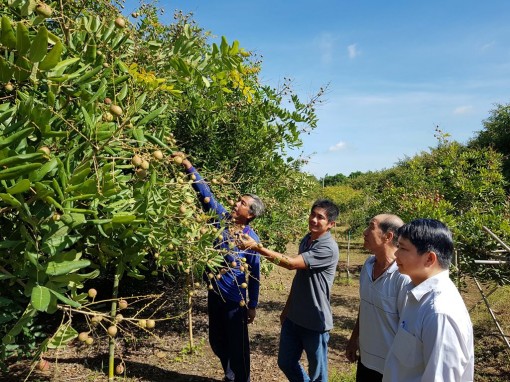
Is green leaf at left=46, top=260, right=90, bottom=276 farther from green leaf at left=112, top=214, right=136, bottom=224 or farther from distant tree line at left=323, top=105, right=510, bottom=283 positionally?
distant tree line at left=323, top=105, right=510, bottom=283

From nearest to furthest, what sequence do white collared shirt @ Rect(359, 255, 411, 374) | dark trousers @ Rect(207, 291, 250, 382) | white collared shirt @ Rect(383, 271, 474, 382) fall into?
white collared shirt @ Rect(383, 271, 474, 382) → white collared shirt @ Rect(359, 255, 411, 374) → dark trousers @ Rect(207, 291, 250, 382)

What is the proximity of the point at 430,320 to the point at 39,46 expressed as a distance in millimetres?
1731

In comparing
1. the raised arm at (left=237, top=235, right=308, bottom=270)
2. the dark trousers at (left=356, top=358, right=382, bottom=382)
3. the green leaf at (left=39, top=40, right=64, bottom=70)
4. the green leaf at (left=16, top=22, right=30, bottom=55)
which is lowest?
the dark trousers at (left=356, top=358, right=382, bottom=382)

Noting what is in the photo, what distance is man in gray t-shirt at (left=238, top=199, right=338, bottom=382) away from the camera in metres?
3.16

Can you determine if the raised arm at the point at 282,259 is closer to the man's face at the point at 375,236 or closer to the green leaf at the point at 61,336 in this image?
the man's face at the point at 375,236

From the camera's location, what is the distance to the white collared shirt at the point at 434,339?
1.61m

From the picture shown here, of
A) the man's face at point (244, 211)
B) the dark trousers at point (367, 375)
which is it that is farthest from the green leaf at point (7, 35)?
the dark trousers at point (367, 375)

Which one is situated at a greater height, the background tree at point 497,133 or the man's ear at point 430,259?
the background tree at point 497,133

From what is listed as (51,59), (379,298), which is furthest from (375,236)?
(51,59)

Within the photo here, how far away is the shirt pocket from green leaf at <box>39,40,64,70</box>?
1757 millimetres

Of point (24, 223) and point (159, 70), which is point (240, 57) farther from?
point (24, 223)

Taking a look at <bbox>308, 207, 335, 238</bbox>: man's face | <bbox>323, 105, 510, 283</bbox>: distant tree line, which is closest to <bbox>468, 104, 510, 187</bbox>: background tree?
<bbox>323, 105, 510, 283</bbox>: distant tree line

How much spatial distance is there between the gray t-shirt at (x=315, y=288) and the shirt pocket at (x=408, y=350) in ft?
4.19

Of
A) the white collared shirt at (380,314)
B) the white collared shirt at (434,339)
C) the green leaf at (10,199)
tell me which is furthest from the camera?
the white collared shirt at (380,314)
